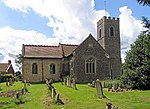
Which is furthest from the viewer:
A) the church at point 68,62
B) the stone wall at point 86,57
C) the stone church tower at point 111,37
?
the stone church tower at point 111,37

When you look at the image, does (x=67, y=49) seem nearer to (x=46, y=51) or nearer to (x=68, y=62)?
(x=68, y=62)

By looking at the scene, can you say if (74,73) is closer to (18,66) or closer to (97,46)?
(97,46)

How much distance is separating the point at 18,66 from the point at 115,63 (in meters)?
32.4

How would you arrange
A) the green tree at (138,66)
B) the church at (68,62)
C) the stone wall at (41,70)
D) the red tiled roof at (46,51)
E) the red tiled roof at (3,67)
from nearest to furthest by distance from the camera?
the green tree at (138,66)
the church at (68,62)
the stone wall at (41,70)
the red tiled roof at (46,51)
the red tiled roof at (3,67)

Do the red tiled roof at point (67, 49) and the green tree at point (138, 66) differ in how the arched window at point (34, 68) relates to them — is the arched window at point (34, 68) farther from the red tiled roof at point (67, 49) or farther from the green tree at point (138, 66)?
the green tree at point (138, 66)

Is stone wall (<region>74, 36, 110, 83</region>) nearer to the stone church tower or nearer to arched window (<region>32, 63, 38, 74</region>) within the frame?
arched window (<region>32, 63, 38, 74</region>)

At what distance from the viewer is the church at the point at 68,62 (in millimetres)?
44344

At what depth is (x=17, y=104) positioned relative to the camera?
60.5ft

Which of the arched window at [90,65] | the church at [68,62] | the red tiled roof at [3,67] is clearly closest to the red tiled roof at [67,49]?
the church at [68,62]

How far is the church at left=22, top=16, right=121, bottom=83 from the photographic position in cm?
4434

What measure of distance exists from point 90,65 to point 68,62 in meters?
4.54

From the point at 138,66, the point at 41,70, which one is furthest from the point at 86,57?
the point at 138,66

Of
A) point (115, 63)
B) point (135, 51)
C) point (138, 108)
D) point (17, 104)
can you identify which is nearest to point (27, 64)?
point (115, 63)

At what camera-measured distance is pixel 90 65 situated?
45000 mm
